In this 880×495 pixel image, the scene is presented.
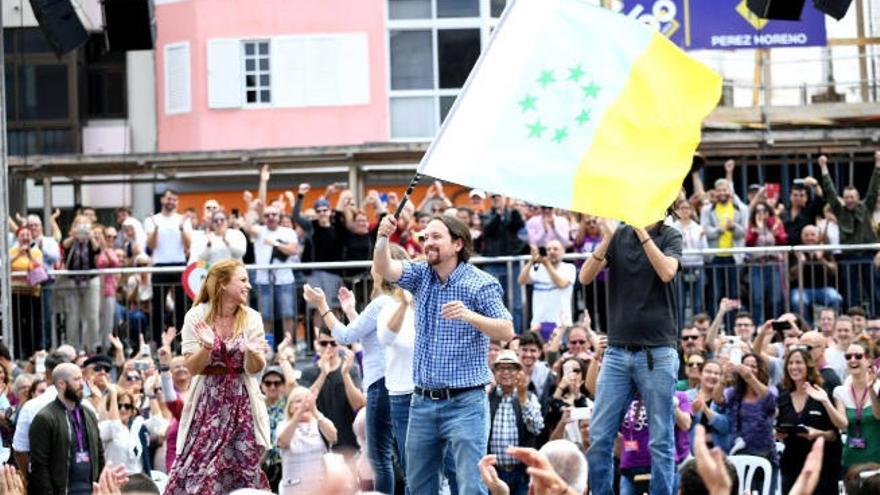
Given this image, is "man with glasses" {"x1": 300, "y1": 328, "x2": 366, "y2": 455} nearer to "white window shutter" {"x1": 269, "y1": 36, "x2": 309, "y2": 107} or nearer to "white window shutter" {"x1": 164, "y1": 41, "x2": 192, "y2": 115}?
"white window shutter" {"x1": 269, "y1": 36, "x2": 309, "y2": 107}

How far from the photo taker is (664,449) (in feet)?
44.4

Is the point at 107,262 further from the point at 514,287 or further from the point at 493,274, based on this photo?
the point at 514,287

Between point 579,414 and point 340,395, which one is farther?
point 340,395

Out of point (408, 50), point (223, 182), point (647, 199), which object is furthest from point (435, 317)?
point (408, 50)

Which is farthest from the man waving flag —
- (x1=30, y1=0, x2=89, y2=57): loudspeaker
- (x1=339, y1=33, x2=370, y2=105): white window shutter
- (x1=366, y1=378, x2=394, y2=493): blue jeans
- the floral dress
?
(x1=339, y1=33, x2=370, y2=105): white window shutter

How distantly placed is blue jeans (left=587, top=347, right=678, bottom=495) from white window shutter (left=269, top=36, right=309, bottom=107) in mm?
26585

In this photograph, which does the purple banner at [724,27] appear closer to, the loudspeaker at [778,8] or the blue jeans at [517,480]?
the loudspeaker at [778,8]

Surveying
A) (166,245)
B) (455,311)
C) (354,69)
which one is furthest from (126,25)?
(354,69)

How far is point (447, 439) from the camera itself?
1287cm

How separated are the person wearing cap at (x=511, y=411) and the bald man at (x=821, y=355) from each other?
3058 millimetres

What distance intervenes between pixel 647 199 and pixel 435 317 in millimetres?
1492

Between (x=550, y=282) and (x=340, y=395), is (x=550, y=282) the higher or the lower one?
the higher one

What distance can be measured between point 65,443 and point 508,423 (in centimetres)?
354

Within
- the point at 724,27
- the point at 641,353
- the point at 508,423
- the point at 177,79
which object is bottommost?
the point at 508,423
